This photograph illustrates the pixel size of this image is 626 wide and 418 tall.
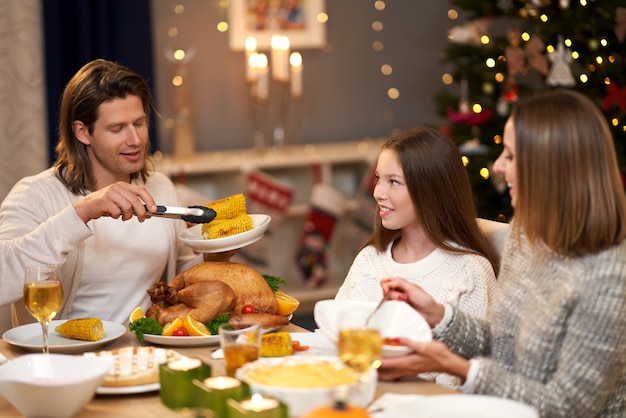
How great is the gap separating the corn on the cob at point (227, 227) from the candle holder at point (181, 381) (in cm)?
69

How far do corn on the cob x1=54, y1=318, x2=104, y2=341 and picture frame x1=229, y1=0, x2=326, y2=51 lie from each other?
3.10m

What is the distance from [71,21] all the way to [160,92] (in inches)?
26.3

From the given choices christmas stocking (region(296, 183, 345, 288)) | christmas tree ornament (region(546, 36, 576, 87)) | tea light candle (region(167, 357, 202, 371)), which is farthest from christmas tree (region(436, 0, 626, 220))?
tea light candle (region(167, 357, 202, 371))

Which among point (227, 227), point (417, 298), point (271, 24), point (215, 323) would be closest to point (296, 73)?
point (271, 24)

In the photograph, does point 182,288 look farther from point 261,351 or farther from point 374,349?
point 374,349

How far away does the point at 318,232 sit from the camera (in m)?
4.79

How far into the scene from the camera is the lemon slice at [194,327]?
1.97 meters

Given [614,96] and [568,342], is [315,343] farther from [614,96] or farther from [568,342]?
[614,96]

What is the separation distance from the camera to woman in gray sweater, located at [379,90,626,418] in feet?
5.20

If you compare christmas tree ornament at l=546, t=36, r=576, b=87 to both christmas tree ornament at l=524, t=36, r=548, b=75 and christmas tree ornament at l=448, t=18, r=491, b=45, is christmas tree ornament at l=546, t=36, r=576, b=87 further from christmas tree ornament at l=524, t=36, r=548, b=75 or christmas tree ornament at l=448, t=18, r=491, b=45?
christmas tree ornament at l=448, t=18, r=491, b=45

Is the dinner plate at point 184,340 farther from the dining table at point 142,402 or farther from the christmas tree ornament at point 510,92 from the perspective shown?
the christmas tree ornament at point 510,92

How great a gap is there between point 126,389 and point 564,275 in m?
0.80

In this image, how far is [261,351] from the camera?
1.83m

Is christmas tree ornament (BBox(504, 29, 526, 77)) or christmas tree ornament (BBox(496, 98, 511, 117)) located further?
christmas tree ornament (BBox(496, 98, 511, 117))
